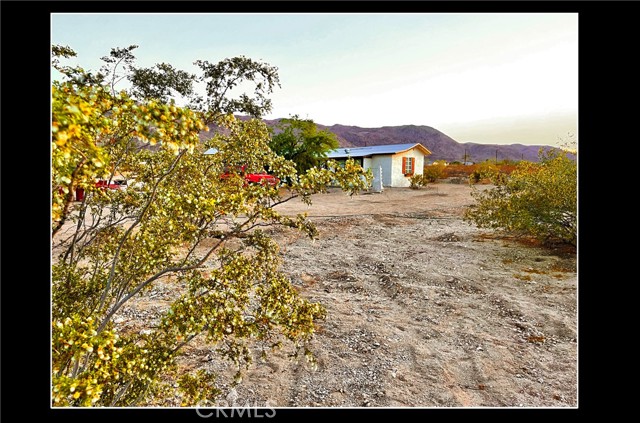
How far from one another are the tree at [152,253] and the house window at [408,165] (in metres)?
9.58

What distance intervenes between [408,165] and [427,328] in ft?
28.6

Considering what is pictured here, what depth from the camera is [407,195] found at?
420 inches

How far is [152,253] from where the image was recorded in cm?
187

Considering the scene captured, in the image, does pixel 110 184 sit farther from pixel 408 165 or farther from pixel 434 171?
pixel 434 171

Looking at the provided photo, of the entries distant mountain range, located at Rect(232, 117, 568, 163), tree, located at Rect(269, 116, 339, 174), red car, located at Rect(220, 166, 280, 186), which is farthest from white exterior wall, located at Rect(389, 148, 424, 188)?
red car, located at Rect(220, 166, 280, 186)

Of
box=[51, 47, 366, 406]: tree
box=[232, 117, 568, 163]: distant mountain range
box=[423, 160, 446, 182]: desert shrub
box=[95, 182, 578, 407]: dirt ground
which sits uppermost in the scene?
box=[423, 160, 446, 182]: desert shrub

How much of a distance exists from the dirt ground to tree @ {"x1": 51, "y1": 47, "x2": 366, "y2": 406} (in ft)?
3.52

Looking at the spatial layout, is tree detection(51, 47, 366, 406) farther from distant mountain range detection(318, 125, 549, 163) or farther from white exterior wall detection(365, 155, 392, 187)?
white exterior wall detection(365, 155, 392, 187)

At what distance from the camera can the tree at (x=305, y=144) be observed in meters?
6.74

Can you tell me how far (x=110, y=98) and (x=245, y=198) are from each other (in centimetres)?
69

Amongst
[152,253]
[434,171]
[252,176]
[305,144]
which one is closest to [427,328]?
[252,176]

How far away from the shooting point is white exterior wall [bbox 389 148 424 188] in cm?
1114
